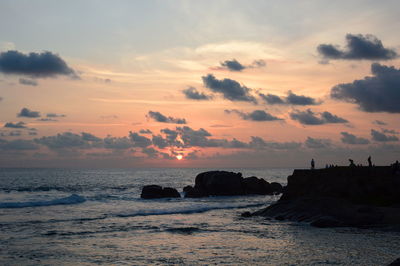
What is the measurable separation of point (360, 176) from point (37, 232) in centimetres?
3449

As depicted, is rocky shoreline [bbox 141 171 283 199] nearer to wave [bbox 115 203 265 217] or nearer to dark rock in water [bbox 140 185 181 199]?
dark rock in water [bbox 140 185 181 199]

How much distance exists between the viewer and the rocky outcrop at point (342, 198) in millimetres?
38688

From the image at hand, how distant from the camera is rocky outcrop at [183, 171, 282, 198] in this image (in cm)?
8162

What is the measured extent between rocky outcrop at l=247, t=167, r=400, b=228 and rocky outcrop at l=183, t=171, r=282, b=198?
3015 cm

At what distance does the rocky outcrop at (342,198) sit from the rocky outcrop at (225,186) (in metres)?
30.1

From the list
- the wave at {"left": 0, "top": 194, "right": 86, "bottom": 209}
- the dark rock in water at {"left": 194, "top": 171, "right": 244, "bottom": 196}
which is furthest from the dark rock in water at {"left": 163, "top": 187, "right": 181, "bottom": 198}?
the wave at {"left": 0, "top": 194, "right": 86, "bottom": 209}

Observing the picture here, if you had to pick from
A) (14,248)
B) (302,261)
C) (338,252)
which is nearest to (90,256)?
(14,248)

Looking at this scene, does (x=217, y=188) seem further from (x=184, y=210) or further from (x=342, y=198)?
(x=342, y=198)

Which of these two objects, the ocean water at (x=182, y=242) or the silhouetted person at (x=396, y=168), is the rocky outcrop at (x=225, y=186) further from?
the silhouetted person at (x=396, y=168)

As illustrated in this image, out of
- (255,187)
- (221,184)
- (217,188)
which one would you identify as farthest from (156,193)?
(255,187)

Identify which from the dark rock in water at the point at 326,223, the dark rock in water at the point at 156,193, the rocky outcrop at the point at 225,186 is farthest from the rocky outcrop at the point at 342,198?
the rocky outcrop at the point at 225,186

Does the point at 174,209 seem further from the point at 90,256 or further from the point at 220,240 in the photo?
the point at 90,256

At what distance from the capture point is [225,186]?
82000mm

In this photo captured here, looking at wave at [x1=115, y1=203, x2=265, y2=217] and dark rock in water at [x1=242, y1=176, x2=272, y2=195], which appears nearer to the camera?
wave at [x1=115, y1=203, x2=265, y2=217]
